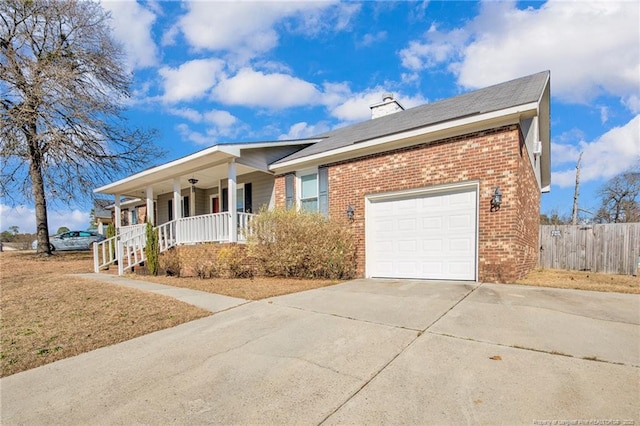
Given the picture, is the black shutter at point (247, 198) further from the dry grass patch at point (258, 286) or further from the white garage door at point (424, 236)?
the white garage door at point (424, 236)

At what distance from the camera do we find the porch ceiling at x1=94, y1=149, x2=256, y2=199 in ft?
32.8

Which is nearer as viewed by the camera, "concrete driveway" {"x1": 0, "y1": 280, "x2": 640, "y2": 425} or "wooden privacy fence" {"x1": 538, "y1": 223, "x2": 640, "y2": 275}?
"concrete driveway" {"x1": 0, "y1": 280, "x2": 640, "y2": 425}

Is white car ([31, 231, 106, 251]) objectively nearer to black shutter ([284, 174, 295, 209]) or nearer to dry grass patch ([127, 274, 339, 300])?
black shutter ([284, 174, 295, 209])

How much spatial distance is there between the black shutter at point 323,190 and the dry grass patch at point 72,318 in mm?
5273

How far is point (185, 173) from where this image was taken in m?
11.7

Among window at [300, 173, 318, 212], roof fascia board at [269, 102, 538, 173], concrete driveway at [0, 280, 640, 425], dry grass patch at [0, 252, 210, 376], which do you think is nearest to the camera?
concrete driveway at [0, 280, 640, 425]

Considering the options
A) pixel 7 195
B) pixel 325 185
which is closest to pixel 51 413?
pixel 325 185

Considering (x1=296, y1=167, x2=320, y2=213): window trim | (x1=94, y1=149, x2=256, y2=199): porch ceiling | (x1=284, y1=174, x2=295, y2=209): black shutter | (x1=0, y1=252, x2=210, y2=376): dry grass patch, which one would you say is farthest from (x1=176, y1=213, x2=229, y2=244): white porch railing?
(x1=0, y1=252, x2=210, y2=376): dry grass patch

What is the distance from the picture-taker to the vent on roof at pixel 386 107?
43.1 feet

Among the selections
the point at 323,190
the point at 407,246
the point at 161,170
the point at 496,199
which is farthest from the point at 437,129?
the point at 161,170

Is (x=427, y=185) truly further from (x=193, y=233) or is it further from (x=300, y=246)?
(x=193, y=233)

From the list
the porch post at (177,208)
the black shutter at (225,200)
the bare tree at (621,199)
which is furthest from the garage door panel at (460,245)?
the bare tree at (621,199)

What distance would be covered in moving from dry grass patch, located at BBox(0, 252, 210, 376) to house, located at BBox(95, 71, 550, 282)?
392 centimetres

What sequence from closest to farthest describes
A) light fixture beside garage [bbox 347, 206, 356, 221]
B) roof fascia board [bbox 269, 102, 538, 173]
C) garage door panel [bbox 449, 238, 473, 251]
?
roof fascia board [bbox 269, 102, 538, 173], garage door panel [bbox 449, 238, 473, 251], light fixture beside garage [bbox 347, 206, 356, 221]
